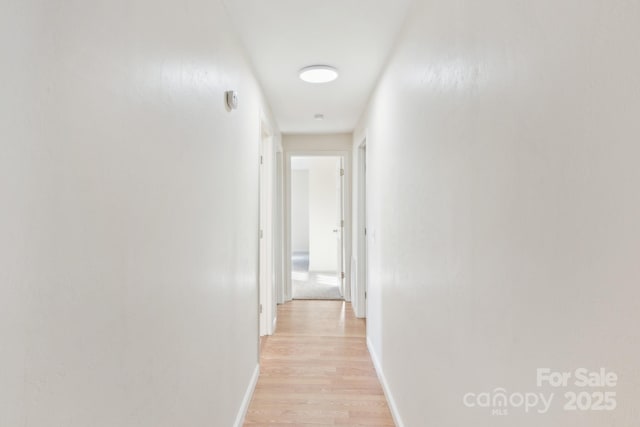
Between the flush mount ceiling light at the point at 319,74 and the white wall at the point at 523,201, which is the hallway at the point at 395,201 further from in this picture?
the flush mount ceiling light at the point at 319,74

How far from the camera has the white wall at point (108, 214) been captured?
0.58m

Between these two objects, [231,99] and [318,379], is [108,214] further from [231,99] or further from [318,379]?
[318,379]

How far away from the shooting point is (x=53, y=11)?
0.64 m

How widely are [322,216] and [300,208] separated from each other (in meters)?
2.76

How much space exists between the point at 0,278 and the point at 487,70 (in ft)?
3.85

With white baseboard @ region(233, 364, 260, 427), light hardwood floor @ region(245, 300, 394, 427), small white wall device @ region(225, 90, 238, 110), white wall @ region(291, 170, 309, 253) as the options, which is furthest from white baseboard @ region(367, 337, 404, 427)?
white wall @ region(291, 170, 309, 253)

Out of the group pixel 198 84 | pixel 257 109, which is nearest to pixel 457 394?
pixel 198 84

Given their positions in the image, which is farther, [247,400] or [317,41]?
[247,400]

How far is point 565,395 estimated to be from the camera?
71 centimetres

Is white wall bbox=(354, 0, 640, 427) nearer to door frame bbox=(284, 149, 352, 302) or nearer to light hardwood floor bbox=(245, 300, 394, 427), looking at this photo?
light hardwood floor bbox=(245, 300, 394, 427)

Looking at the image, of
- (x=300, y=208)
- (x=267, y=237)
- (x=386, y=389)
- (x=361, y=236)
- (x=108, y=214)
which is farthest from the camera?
(x=300, y=208)

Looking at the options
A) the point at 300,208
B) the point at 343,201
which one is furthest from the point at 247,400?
the point at 300,208

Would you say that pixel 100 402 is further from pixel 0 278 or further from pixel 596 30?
pixel 596 30

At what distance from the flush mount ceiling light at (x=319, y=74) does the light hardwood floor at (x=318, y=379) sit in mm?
2295
